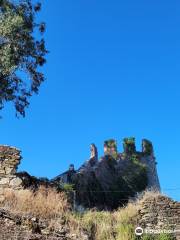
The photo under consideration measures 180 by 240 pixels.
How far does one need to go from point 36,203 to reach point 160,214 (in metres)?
4.40

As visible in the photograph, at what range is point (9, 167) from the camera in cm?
1554

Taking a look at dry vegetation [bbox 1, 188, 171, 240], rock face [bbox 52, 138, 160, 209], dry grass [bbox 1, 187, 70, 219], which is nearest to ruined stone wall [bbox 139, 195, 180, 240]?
dry vegetation [bbox 1, 188, 171, 240]

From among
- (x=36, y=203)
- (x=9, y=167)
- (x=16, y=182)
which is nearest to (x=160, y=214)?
(x=36, y=203)

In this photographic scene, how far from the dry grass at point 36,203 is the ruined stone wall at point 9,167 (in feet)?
1.74

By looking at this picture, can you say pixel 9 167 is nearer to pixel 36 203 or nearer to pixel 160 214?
pixel 36 203

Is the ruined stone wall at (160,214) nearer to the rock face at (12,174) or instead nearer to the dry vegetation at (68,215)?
the dry vegetation at (68,215)

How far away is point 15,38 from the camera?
914 inches

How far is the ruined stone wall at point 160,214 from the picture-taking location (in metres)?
14.8

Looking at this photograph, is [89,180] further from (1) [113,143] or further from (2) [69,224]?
(2) [69,224]

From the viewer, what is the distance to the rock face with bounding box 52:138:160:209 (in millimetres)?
32031

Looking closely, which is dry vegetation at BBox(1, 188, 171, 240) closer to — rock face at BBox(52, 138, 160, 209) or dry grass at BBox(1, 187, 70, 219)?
dry grass at BBox(1, 187, 70, 219)

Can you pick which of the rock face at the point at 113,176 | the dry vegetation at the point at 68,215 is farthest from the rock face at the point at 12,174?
the rock face at the point at 113,176

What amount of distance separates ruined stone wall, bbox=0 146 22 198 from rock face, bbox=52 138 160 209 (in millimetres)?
7648

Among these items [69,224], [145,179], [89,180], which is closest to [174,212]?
[69,224]
